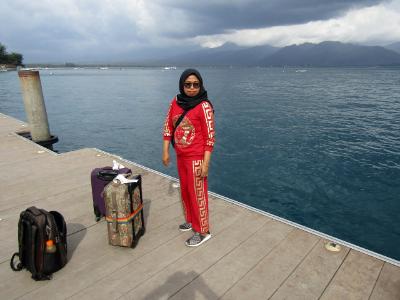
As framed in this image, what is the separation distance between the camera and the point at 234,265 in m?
3.82

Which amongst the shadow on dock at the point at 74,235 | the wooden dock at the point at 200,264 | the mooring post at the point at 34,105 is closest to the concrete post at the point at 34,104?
the mooring post at the point at 34,105

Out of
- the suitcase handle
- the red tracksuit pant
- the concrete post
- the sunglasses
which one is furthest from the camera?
the concrete post

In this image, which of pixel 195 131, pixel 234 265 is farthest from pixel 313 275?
pixel 195 131

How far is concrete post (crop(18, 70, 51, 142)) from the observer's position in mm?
10797

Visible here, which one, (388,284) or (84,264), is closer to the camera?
(388,284)

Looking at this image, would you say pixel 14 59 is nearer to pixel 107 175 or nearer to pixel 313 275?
pixel 107 175

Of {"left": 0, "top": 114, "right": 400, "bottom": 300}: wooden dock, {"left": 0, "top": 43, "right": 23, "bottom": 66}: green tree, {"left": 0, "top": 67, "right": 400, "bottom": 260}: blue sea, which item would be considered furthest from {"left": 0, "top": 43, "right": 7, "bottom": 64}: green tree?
{"left": 0, "top": 114, "right": 400, "bottom": 300}: wooden dock

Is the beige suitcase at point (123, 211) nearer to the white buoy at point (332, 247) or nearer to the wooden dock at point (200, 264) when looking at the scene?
the wooden dock at point (200, 264)

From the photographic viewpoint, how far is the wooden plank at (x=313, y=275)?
3.35 metres

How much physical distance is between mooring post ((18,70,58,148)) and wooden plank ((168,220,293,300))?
10146 mm

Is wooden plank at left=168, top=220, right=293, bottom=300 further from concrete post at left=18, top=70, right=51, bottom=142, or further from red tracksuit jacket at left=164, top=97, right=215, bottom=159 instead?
concrete post at left=18, top=70, right=51, bottom=142

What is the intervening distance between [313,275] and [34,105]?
11440mm

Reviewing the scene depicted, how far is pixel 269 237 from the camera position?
4445 mm

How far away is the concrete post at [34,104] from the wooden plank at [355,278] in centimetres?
1154
